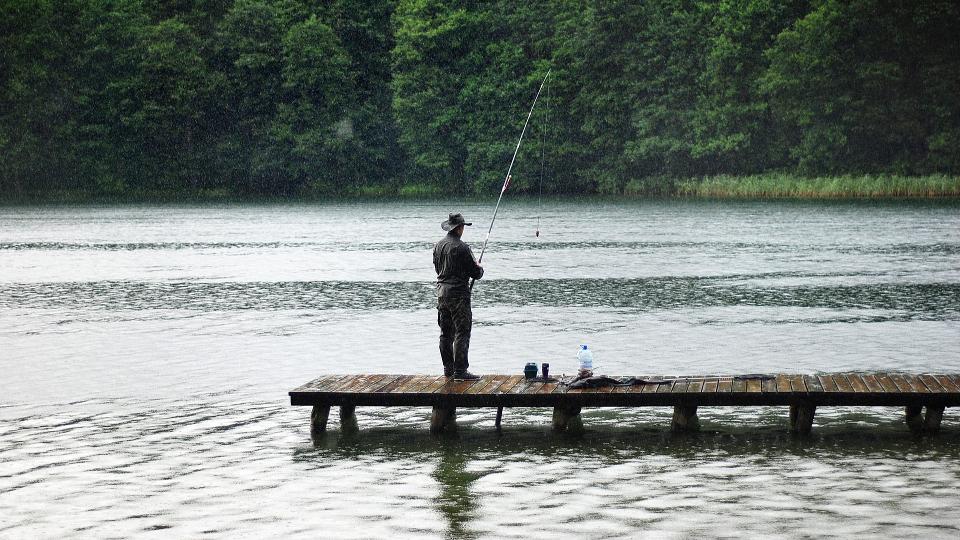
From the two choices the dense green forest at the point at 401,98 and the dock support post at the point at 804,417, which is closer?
the dock support post at the point at 804,417

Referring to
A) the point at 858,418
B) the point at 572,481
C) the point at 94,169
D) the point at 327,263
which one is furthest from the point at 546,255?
the point at 94,169

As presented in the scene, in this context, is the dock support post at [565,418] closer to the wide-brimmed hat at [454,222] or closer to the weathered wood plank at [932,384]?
the wide-brimmed hat at [454,222]

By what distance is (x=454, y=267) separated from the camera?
1335 cm

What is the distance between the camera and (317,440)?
12.7m

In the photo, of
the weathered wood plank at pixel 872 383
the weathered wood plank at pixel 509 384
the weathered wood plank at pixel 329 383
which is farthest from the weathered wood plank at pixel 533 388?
the weathered wood plank at pixel 872 383

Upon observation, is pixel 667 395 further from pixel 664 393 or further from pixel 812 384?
pixel 812 384

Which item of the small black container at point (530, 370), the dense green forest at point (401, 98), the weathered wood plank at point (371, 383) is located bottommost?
the weathered wood plank at point (371, 383)

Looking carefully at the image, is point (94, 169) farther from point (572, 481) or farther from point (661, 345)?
point (572, 481)

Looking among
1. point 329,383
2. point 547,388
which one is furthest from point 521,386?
point 329,383

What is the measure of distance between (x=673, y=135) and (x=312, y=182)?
1269 inches

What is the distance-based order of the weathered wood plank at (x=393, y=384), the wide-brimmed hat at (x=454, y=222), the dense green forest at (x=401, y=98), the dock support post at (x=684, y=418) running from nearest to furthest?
the dock support post at (x=684, y=418)
the weathered wood plank at (x=393, y=384)
the wide-brimmed hat at (x=454, y=222)
the dense green forest at (x=401, y=98)

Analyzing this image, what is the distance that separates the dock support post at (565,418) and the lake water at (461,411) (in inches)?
7.6

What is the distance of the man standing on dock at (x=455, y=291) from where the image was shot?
13.3 metres

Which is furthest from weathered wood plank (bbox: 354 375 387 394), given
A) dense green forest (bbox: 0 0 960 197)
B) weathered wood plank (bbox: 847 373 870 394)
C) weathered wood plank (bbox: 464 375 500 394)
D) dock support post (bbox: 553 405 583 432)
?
dense green forest (bbox: 0 0 960 197)
